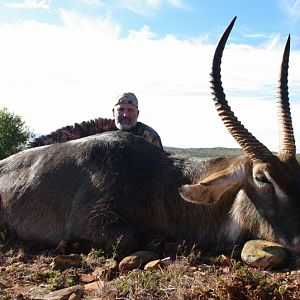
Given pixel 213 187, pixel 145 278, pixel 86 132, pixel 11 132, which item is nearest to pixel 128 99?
pixel 86 132

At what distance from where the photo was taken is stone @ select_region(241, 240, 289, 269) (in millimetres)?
4832

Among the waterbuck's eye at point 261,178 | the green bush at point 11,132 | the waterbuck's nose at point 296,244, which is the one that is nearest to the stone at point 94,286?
the waterbuck's nose at point 296,244

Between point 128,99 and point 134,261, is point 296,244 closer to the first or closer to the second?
point 134,261

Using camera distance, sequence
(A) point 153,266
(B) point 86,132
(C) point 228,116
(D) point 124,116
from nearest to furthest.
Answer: (A) point 153,266, (C) point 228,116, (B) point 86,132, (D) point 124,116

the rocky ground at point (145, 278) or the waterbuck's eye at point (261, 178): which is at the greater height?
the waterbuck's eye at point (261, 178)

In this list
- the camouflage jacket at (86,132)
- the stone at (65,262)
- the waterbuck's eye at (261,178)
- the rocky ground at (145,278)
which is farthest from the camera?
the camouflage jacket at (86,132)

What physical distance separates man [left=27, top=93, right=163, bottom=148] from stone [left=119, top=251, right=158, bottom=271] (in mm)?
4092

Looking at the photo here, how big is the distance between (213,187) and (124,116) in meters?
4.06

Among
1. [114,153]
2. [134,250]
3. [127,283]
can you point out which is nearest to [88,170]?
[114,153]

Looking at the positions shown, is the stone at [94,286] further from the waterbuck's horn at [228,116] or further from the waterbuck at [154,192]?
the waterbuck's horn at [228,116]

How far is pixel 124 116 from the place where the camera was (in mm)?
9453

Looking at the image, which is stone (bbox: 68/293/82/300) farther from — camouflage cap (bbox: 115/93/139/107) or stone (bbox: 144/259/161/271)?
camouflage cap (bbox: 115/93/139/107)

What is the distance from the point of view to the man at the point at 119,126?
30.5ft

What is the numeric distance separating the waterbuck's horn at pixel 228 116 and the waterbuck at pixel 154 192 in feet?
0.04
